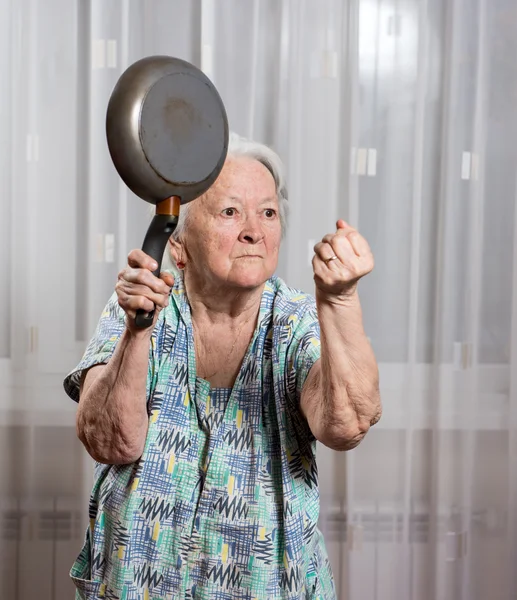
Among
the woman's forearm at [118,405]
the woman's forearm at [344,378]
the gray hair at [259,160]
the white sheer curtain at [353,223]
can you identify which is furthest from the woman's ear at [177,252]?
the white sheer curtain at [353,223]

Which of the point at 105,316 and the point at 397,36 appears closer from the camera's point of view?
the point at 105,316

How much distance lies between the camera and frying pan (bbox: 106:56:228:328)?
2.96ft

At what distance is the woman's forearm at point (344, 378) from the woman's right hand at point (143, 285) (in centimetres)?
20

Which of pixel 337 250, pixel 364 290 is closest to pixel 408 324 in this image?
pixel 364 290

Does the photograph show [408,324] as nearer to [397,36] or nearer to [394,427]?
[394,427]

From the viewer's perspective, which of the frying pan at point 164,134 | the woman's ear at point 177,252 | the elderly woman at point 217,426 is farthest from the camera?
the woman's ear at point 177,252

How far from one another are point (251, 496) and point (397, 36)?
1360 mm

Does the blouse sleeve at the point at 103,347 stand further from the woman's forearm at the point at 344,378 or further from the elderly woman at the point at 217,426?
the woman's forearm at the point at 344,378

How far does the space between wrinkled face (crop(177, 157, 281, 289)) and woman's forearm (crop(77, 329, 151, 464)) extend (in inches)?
8.4

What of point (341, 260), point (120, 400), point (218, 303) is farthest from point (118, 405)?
point (341, 260)

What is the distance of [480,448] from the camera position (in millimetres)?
2152

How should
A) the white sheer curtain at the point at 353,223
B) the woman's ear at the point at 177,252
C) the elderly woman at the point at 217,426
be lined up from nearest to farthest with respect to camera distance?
the elderly woman at the point at 217,426, the woman's ear at the point at 177,252, the white sheer curtain at the point at 353,223

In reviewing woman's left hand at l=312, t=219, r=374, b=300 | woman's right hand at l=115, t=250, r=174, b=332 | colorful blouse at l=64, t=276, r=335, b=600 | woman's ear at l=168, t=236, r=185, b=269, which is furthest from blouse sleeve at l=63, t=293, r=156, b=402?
woman's left hand at l=312, t=219, r=374, b=300

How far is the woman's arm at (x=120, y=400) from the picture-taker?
1079 millimetres
